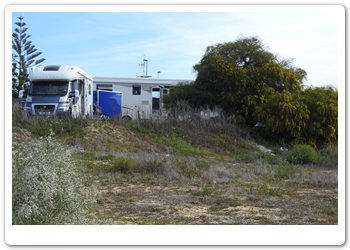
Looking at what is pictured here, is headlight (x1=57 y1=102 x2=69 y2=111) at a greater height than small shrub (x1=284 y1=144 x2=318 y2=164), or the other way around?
headlight (x1=57 y1=102 x2=69 y2=111)

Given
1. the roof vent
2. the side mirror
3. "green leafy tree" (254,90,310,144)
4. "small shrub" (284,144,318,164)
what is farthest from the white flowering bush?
"green leafy tree" (254,90,310,144)

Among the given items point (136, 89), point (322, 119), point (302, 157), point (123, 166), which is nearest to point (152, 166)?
point (123, 166)

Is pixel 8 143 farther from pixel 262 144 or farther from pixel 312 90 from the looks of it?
pixel 312 90

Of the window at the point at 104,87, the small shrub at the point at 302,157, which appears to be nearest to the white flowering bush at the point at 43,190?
the small shrub at the point at 302,157

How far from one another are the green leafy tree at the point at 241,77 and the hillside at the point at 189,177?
2414 mm

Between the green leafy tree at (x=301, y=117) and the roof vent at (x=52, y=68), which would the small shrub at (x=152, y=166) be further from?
the green leafy tree at (x=301, y=117)

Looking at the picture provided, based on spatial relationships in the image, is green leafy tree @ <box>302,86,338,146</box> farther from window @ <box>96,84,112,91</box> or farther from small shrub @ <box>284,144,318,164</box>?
Answer: window @ <box>96,84,112,91</box>

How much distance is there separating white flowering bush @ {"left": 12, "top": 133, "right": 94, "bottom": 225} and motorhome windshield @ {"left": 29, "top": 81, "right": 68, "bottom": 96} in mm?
12072

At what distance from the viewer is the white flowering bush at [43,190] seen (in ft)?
11.8

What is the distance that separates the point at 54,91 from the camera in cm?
1559

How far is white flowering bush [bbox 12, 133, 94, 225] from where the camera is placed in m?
3.58

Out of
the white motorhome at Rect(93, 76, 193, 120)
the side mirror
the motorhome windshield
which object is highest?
the white motorhome at Rect(93, 76, 193, 120)

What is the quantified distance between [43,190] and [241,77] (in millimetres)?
15939

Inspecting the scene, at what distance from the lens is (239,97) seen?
1827 cm
